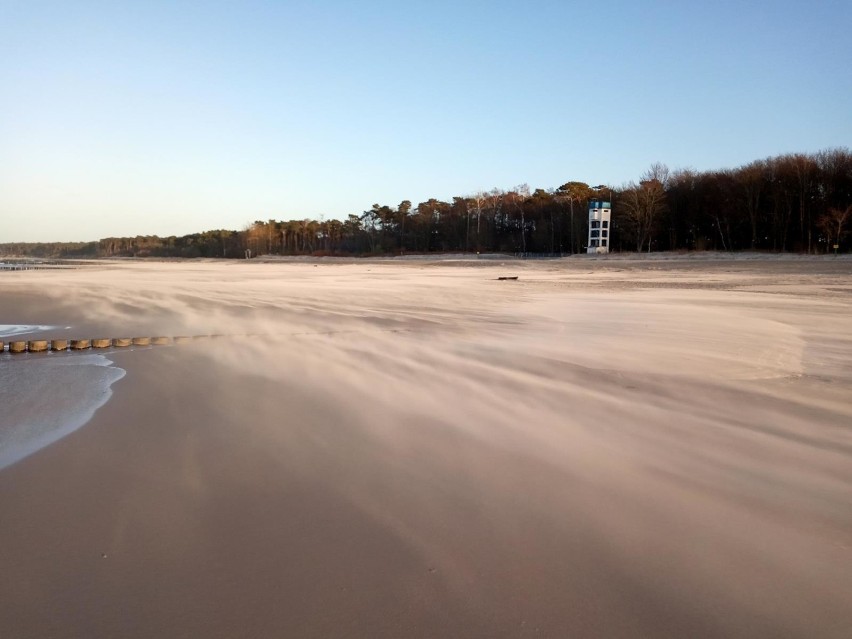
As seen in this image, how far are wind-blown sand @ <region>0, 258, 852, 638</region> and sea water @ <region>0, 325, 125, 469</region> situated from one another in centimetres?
13

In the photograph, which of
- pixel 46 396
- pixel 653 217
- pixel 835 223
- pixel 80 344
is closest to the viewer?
pixel 46 396

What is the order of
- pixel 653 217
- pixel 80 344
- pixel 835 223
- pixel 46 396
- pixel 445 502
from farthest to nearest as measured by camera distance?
1. pixel 653 217
2. pixel 835 223
3. pixel 80 344
4. pixel 46 396
5. pixel 445 502

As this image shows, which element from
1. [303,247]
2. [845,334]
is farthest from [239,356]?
[303,247]

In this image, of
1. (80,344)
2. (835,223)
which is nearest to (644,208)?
(835,223)

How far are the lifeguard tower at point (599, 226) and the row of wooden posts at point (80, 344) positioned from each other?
171ft

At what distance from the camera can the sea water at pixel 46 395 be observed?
14.3ft

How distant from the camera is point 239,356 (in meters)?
7.82

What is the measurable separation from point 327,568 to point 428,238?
8066 centimetres

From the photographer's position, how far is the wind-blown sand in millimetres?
2242

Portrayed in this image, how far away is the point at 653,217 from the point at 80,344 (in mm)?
54729

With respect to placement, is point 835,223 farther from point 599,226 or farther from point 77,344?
point 77,344

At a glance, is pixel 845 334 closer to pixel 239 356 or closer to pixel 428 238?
pixel 239 356

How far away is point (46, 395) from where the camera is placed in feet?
19.1

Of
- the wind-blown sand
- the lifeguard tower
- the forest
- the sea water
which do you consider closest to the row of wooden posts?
the sea water
